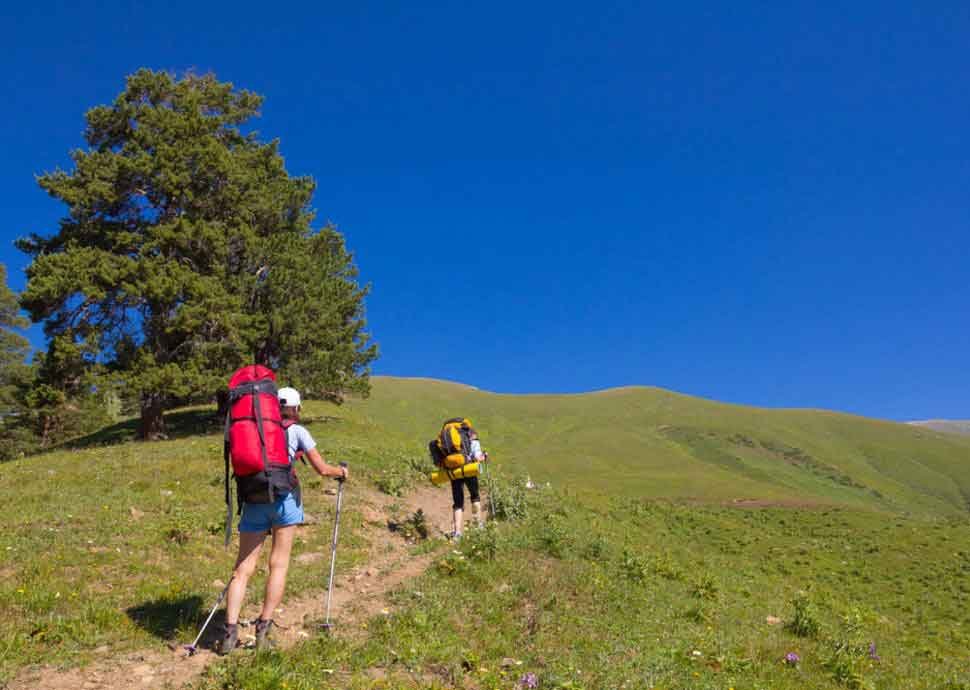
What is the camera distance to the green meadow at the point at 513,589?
7574 mm

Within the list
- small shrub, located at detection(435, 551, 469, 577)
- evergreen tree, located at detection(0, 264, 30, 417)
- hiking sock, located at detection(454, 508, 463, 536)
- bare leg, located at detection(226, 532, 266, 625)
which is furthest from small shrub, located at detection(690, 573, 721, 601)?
evergreen tree, located at detection(0, 264, 30, 417)

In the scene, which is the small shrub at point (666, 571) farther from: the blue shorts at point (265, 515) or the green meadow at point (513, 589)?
the blue shorts at point (265, 515)

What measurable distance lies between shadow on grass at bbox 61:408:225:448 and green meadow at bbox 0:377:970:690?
0.31 m

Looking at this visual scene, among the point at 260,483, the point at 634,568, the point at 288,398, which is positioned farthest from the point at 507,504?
the point at 260,483

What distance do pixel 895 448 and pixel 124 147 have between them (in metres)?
130

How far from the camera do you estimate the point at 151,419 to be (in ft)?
95.4

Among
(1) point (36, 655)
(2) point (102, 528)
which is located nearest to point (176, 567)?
(2) point (102, 528)

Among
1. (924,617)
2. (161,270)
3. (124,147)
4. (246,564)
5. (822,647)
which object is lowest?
(924,617)

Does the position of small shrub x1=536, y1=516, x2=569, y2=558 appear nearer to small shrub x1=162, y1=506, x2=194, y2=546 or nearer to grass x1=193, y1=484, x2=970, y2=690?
grass x1=193, y1=484, x2=970, y2=690

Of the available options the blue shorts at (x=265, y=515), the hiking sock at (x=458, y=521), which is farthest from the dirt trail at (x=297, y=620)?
the blue shorts at (x=265, y=515)

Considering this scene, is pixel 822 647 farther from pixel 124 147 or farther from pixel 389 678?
pixel 124 147

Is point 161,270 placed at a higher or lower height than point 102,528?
higher

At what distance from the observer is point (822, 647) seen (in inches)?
416

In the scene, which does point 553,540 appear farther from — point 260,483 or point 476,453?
point 260,483
